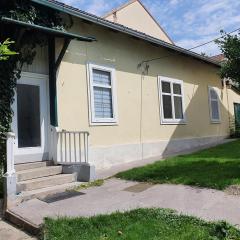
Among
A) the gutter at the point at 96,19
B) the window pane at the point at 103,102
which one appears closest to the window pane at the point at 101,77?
the window pane at the point at 103,102

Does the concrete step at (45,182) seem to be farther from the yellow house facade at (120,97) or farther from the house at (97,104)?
the yellow house facade at (120,97)

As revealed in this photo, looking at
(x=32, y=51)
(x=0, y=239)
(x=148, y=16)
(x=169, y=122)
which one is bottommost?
(x=0, y=239)

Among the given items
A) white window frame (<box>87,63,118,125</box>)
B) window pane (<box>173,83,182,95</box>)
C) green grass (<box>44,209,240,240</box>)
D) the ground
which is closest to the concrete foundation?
the ground

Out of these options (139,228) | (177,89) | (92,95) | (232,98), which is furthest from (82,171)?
(232,98)

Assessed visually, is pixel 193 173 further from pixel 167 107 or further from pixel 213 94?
pixel 213 94

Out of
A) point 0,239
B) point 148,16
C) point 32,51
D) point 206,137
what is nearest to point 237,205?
point 0,239

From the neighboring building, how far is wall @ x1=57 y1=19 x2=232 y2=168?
6.55m

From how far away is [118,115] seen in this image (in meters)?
11.7

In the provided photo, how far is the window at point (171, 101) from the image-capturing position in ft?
46.3

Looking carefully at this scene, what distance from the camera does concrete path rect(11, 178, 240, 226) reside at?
595cm

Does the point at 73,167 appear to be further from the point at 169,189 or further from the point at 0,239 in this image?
the point at 0,239

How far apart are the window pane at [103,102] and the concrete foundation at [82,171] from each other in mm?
2356

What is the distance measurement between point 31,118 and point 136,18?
15596mm

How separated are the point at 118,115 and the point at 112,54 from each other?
2.01 m
